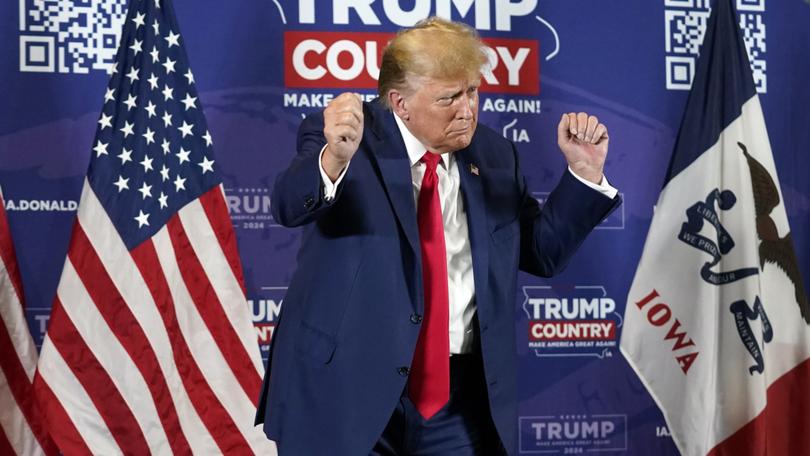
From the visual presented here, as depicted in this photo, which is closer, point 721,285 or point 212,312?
point 212,312

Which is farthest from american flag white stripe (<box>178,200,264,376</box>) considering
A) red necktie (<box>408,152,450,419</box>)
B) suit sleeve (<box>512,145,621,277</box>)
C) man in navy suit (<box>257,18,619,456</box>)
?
red necktie (<box>408,152,450,419</box>)

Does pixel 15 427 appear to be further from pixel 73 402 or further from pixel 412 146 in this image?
pixel 412 146

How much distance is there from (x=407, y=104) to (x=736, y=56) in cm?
229

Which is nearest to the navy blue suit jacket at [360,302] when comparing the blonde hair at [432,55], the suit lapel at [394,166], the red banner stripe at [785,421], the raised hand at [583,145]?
the suit lapel at [394,166]

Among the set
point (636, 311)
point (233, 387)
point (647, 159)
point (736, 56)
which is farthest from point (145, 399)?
point (736, 56)

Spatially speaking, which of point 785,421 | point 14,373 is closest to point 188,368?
point 14,373

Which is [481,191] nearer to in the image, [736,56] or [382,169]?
[382,169]

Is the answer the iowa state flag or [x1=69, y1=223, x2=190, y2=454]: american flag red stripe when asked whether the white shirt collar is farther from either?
the iowa state flag

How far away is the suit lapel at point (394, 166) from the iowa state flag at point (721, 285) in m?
2.06

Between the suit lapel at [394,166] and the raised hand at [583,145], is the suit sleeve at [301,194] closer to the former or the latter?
the suit lapel at [394,166]

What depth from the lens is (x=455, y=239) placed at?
7.11 ft

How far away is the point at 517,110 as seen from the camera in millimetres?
4238

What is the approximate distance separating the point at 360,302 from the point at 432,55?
55 centimetres

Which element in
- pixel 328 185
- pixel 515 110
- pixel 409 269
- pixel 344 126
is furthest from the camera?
pixel 515 110
